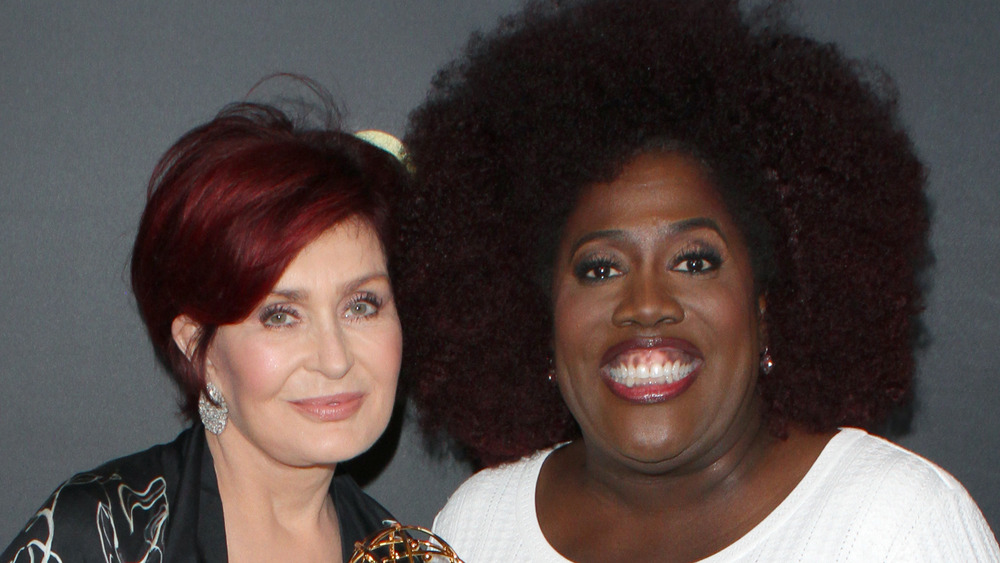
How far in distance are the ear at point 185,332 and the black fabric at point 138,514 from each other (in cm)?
22

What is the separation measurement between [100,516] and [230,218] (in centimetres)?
66

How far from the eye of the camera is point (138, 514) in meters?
1.94

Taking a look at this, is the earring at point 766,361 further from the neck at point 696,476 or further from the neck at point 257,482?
the neck at point 257,482

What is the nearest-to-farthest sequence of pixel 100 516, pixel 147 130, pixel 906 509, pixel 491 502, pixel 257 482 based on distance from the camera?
pixel 906 509 → pixel 100 516 → pixel 257 482 → pixel 491 502 → pixel 147 130

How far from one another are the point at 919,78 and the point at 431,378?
161 cm

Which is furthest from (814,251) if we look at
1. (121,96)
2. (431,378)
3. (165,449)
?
(121,96)

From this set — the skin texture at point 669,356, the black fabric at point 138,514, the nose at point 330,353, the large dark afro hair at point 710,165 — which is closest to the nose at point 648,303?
the skin texture at point 669,356

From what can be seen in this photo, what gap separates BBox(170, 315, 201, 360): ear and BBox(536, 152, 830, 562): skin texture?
2.60ft

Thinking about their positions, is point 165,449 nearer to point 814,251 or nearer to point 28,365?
point 28,365

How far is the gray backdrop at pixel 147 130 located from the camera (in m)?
2.41

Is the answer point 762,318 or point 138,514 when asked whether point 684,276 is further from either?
point 138,514

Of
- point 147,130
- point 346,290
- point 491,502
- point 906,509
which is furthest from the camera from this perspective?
point 147,130

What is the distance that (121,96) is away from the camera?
2.43 meters

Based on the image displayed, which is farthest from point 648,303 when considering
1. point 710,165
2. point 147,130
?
point 147,130
